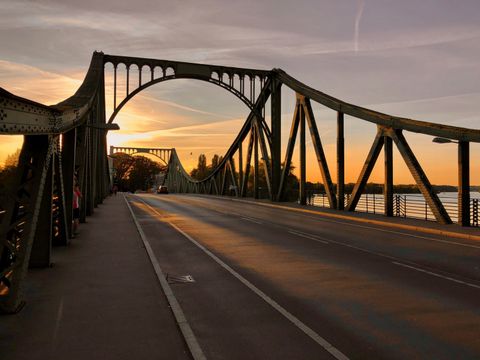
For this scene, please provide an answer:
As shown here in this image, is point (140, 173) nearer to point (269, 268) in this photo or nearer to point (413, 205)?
point (413, 205)

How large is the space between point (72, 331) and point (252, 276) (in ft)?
13.2

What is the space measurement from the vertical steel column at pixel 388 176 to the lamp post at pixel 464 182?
4490 mm

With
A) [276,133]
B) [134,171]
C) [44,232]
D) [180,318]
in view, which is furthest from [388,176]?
[134,171]

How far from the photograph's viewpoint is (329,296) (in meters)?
7.23

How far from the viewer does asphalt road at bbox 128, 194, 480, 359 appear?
5086 millimetres

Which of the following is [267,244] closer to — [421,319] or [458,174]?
[421,319]

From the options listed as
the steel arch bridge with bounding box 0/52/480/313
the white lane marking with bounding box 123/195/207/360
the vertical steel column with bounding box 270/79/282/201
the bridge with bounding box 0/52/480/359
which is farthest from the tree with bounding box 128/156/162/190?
the white lane marking with bounding box 123/195/207/360

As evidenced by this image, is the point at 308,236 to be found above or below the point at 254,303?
above

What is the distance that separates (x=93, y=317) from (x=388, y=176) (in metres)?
19.0

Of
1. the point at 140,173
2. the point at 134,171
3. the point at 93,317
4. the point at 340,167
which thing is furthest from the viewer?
the point at 140,173

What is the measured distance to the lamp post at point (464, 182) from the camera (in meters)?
17.5

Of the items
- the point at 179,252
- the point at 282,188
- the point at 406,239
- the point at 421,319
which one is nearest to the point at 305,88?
the point at 282,188

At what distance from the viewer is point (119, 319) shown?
6016mm

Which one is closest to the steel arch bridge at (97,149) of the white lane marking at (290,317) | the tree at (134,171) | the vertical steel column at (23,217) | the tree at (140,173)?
the vertical steel column at (23,217)
